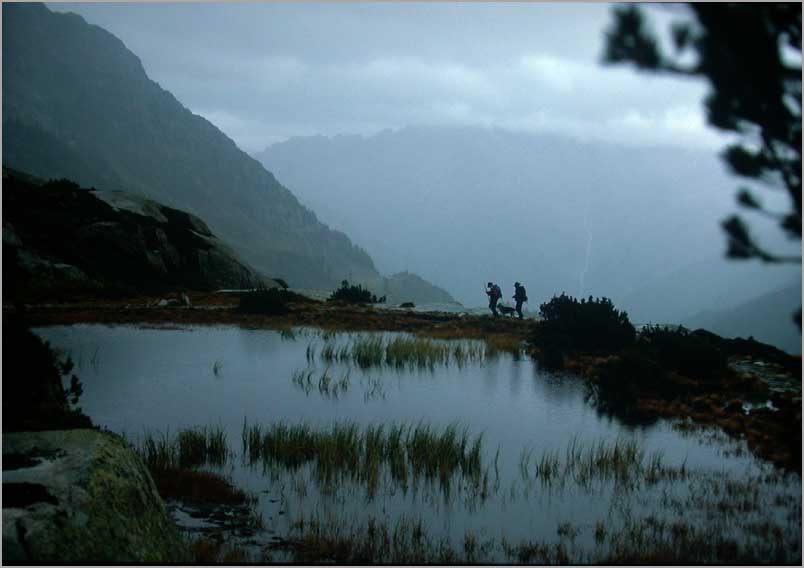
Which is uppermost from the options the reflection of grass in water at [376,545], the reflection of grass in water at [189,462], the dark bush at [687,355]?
the dark bush at [687,355]

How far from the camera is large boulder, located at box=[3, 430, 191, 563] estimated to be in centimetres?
583

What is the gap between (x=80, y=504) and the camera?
6223 millimetres

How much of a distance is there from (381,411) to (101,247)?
32.9 metres

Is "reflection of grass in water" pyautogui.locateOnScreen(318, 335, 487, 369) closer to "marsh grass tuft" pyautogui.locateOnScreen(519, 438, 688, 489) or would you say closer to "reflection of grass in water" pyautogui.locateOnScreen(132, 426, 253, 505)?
"reflection of grass in water" pyautogui.locateOnScreen(132, 426, 253, 505)

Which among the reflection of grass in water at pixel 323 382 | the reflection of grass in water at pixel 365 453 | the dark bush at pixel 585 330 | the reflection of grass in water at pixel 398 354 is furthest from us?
the dark bush at pixel 585 330

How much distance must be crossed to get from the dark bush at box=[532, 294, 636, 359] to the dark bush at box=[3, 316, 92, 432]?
736 inches

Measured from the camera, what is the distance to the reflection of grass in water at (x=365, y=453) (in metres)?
11.2

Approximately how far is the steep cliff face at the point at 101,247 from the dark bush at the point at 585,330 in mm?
23454

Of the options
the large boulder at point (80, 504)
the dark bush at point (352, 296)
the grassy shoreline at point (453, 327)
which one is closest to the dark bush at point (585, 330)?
the grassy shoreline at point (453, 327)

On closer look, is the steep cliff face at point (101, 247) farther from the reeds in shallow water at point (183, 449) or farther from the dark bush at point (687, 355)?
the dark bush at point (687, 355)

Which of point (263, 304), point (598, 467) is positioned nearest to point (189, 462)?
point (598, 467)

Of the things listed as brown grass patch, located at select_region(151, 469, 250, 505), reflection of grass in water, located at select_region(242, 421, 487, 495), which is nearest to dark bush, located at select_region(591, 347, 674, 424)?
reflection of grass in water, located at select_region(242, 421, 487, 495)

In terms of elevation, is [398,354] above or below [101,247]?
below

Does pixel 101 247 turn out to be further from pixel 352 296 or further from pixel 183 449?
pixel 183 449
